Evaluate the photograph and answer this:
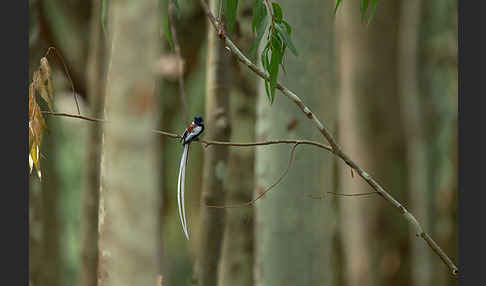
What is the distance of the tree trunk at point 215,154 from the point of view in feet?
4.73

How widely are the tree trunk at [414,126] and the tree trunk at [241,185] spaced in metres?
1.07

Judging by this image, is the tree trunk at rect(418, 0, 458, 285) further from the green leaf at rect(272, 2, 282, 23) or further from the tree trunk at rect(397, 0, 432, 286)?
the green leaf at rect(272, 2, 282, 23)

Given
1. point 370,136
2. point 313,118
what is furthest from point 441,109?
point 313,118

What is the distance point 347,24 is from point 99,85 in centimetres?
100

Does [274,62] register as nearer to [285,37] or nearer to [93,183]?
[285,37]

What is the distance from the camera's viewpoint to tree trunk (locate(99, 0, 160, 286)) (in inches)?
32.2

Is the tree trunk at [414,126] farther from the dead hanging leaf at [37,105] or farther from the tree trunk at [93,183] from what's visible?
the dead hanging leaf at [37,105]

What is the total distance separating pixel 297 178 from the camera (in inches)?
49.3

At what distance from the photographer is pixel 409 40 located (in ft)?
→ 9.19

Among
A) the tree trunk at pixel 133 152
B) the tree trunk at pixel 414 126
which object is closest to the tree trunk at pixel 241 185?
the tree trunk at pixel 133 152

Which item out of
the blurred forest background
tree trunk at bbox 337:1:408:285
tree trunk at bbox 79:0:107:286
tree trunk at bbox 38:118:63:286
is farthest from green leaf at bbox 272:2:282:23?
tree trunk at bbox 38:118:63:286

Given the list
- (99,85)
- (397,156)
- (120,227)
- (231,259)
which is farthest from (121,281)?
(397,156)

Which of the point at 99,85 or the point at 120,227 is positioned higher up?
the point at 99,85

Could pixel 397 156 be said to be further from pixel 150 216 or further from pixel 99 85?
pixel 150 216
